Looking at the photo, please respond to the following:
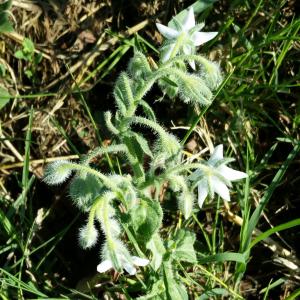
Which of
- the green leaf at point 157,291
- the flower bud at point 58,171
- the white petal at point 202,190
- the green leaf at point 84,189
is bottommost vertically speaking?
the green leaf at point 157,291

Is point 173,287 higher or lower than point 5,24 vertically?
lower

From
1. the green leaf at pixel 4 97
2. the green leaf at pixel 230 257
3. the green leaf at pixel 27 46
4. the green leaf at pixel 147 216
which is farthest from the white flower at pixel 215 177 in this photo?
the green leaf at pixel 27 46

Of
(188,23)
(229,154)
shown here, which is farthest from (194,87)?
(229,154)

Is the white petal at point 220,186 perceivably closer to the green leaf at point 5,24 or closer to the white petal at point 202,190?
the white petal at point 202,190

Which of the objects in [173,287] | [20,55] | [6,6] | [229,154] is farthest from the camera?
[20,55]

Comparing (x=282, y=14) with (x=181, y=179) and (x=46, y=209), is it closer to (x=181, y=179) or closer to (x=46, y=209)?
(x=181, y=179)

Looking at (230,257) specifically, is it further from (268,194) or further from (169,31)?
(169,31)

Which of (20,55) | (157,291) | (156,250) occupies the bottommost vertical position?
(157,291)

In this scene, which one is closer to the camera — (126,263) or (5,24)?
(126,263)
